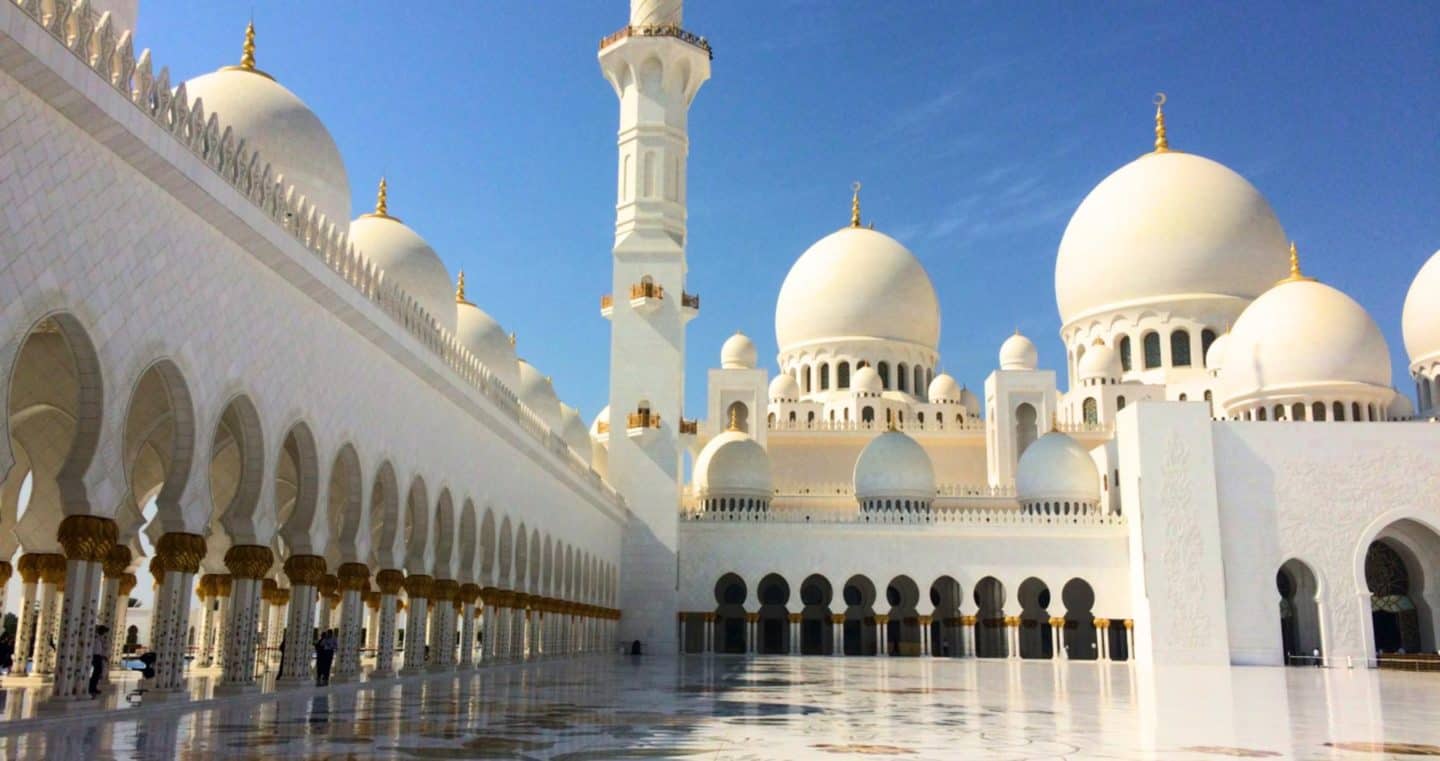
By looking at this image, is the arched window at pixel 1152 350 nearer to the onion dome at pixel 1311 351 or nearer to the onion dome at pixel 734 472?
the onion dome at pixel 1311 351

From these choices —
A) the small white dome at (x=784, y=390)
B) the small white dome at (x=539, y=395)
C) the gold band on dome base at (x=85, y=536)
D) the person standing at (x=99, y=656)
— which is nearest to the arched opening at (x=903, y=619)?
the small white dome at (x=784, y=390)

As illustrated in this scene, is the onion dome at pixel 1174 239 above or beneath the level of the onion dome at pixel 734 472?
above

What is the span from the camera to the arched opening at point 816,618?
2561 centimetres

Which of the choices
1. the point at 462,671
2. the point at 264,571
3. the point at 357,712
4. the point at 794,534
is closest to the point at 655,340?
the point at 794,534

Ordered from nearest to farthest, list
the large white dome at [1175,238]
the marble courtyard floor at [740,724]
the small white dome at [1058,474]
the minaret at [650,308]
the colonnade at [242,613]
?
1. the marble courtyard floor at [740,724]
2. the colonnade at [242,613]
3. the minaret at [650,308]
4. the small white dome at [1058,474]
5. the large white dome at [1175,238]

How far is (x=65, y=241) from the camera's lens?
20.3 ft

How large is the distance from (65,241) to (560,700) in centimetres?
433

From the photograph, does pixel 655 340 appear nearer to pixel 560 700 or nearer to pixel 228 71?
pixel 228 71

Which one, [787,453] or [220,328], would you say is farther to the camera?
[787,453]

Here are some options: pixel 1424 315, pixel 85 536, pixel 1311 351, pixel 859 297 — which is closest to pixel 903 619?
pixel 859 297

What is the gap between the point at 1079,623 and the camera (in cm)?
2597

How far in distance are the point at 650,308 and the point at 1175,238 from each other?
1273 centimetres

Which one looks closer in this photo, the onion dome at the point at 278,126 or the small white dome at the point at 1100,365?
the onion dome at the point at 278,126

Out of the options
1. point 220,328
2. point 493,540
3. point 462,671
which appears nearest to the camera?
point 220,328
